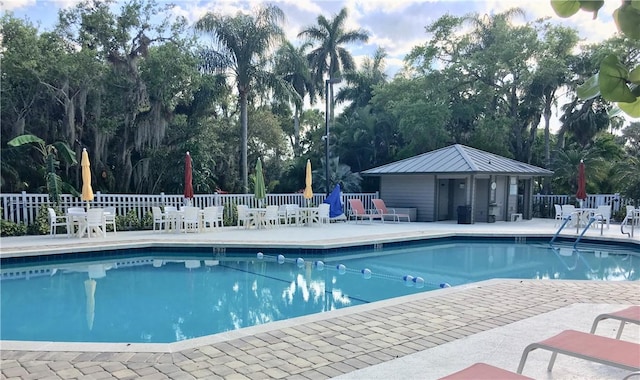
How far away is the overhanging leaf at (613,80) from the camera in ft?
2.37

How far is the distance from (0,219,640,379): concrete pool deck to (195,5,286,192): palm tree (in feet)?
43.9

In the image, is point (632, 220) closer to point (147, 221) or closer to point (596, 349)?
point (596, 349)

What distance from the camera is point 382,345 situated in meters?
3.78

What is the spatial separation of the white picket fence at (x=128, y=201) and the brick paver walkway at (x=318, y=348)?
9.71 meters

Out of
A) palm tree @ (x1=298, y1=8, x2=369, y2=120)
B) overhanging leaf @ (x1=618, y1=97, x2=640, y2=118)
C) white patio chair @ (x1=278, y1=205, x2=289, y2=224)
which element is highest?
palm tree @ (x1=298, y1=8, x2=369, y2=120)

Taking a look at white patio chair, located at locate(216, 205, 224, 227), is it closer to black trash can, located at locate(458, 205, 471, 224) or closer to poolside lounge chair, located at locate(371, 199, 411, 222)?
poolside lounge chair, located at locate(371, 199, 411, 222)

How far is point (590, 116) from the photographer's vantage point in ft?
68.1

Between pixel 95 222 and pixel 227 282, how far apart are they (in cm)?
480

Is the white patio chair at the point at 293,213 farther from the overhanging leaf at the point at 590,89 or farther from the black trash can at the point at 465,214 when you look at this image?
the overhanging leaf at the point at 590,89

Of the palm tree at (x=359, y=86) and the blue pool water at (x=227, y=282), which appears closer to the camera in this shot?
the blue pool water at (x=227, y=282)

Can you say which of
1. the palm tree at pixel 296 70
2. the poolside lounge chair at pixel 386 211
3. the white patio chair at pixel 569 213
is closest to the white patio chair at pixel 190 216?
the poolside lounge chair at pixel 386 211

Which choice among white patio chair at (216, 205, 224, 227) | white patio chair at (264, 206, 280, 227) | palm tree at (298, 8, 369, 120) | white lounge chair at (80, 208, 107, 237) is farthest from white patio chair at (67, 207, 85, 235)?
palm tree at (298, 8, 369, 120)

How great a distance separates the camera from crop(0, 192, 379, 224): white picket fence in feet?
38.0

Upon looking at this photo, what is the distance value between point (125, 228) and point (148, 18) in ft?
28.0
